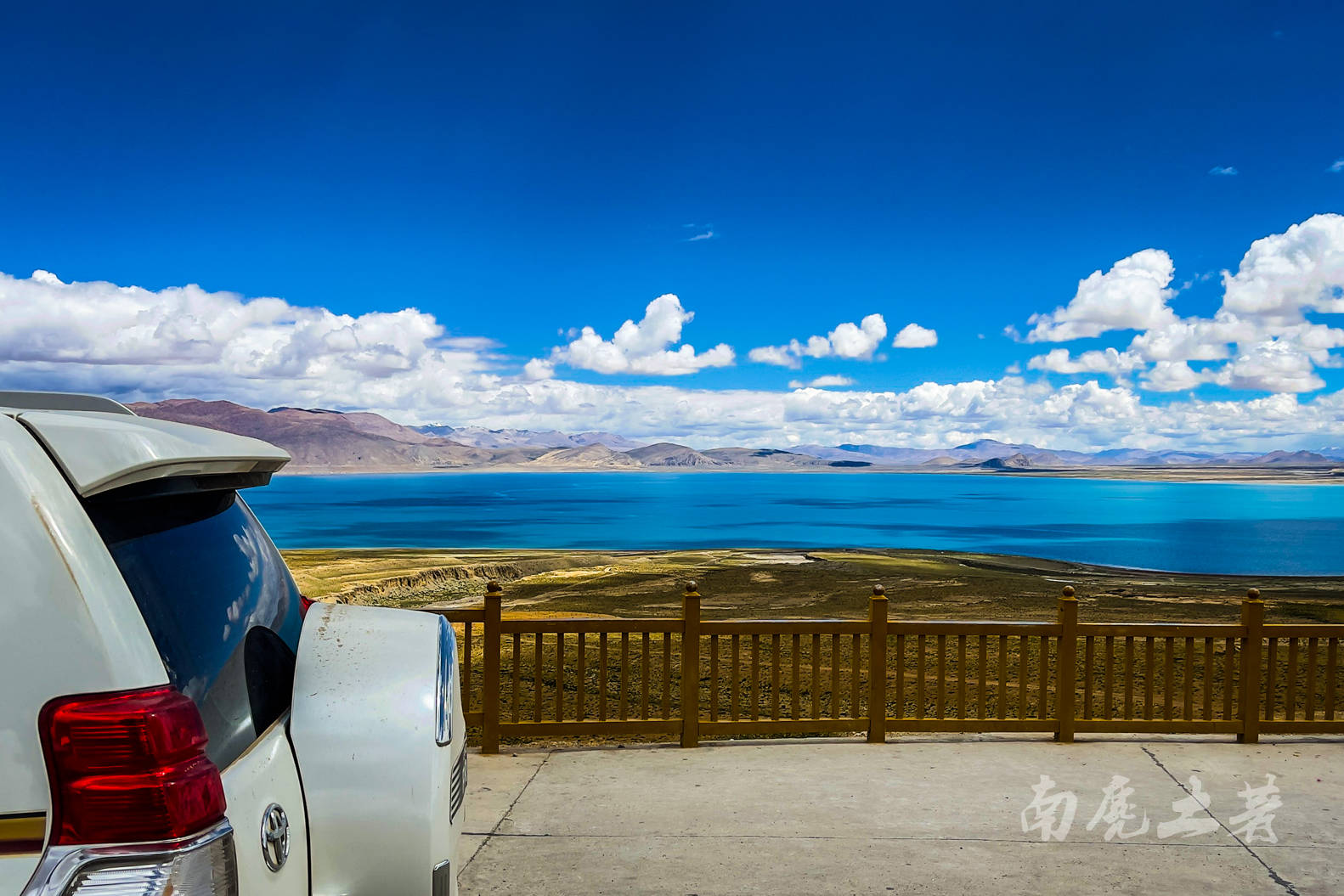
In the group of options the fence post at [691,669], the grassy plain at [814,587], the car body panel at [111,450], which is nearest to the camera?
the car body panel at [111,450]

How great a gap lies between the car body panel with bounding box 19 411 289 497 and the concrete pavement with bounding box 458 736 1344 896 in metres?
3.49

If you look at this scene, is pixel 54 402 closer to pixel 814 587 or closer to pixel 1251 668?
pixel 1251 668

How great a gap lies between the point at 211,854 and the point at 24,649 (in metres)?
0.44

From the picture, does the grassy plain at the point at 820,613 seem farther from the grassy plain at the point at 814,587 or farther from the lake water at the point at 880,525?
the lake water at the point at 880,525

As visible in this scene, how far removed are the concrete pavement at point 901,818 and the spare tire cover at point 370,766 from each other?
107 inches

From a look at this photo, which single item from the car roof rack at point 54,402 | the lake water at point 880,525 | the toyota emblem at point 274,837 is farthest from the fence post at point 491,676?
the lake water at point 880,525

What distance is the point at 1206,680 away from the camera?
7.30m

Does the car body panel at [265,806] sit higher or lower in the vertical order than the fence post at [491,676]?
higher

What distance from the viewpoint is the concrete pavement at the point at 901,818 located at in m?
→ 4.67

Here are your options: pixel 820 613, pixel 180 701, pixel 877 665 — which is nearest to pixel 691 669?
pixel 877 665

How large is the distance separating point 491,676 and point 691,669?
1495 mm

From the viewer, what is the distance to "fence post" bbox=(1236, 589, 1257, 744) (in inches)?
285

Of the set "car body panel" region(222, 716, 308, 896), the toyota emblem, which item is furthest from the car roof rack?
the toyota emblem

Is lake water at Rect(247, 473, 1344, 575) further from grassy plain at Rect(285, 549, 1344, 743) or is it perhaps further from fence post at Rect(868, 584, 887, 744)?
fence post at Rect(868, 584, 887, 744)
